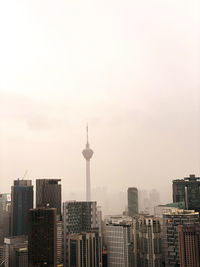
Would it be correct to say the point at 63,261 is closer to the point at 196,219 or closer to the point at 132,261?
the point at 132,261

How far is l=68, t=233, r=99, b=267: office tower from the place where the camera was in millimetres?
11961

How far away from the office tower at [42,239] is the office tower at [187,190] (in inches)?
357

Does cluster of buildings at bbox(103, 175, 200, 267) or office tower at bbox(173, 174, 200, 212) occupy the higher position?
office tower at bbox(173, 174, 200, 212)

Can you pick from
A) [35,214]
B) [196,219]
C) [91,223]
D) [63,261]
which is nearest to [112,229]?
[91,223]

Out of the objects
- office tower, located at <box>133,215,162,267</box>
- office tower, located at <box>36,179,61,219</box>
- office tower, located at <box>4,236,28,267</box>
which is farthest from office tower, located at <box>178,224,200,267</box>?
office tower, located at <box>36,179,61,219</box>

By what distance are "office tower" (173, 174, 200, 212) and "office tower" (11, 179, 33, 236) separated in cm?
877

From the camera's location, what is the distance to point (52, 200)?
18203 millimetres

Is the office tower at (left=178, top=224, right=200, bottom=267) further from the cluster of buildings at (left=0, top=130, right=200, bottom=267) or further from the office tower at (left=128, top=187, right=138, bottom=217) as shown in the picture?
the office tower at (left=128, top=187, right=138, bottom=217)

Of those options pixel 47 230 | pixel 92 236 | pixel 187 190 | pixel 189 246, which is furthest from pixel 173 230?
pixel 187 190

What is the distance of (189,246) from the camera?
10539 mm

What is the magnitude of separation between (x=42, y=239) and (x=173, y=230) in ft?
19.2

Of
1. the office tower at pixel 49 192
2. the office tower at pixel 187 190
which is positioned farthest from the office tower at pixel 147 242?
the office tower at pixel 49 192

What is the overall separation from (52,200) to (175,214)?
8039 mm

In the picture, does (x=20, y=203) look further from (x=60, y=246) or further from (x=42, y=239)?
(x=42, y=239)
